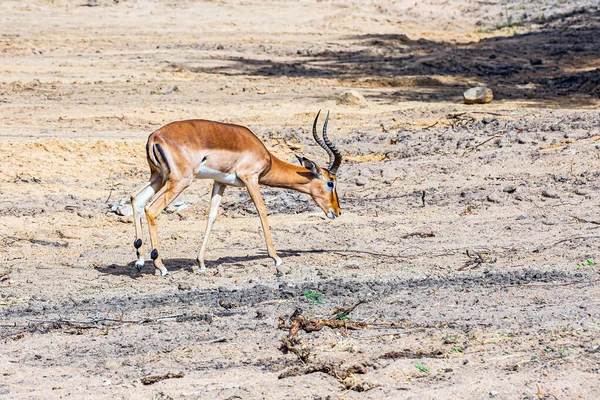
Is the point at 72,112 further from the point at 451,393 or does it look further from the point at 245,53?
the point at 451,393

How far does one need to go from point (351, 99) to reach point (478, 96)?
2.25 meters

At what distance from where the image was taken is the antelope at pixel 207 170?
8.86 meters

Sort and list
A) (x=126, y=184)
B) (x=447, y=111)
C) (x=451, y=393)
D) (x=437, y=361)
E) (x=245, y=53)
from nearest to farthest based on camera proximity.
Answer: (x=451, y=393) < (x=437, y=361) < (x=126, y=184) < (x=447, y=111) < (x=245, y=53)

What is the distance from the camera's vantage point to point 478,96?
16.5 meters

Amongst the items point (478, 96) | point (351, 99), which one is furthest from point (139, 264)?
point (478, 96)

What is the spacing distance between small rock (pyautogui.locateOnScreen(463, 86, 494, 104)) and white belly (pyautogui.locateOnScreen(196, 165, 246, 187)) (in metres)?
8.05

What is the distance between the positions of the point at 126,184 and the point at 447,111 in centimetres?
609

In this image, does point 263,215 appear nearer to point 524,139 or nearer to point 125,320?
point 125,320

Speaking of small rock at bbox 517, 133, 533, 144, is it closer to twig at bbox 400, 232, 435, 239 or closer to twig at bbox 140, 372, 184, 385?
twig at bbox 400, 232, 435, 239

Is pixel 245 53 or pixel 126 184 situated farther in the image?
pixel 245 53

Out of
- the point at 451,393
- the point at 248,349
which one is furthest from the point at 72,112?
the point at 451,393

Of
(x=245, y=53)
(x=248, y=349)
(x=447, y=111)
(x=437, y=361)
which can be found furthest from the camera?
(x=245, y=53)

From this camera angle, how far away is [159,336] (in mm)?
7035

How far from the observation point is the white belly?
908 cm
